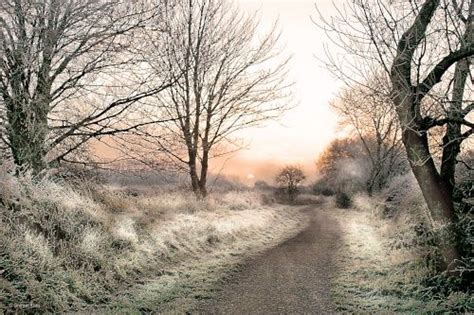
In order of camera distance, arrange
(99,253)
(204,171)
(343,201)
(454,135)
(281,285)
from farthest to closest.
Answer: (343,201) < (204,171) < (281,285) < (454,135) < (99,253)

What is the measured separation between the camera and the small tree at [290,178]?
1948 inches

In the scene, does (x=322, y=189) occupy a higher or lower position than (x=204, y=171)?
higher

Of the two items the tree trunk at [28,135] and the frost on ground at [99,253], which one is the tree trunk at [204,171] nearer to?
the frost on ground at [99,253]

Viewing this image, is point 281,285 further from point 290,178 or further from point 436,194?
point 290,178

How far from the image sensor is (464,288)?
294 inches

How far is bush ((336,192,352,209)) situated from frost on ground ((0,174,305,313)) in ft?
69.9

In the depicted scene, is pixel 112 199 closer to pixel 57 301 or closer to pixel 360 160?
pixel 57 301

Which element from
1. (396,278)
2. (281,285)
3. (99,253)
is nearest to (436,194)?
(396,278)

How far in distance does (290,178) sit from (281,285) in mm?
42286

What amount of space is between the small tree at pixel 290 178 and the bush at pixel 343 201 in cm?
1422

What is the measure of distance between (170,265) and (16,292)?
13.0 feet

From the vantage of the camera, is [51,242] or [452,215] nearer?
[51,242]

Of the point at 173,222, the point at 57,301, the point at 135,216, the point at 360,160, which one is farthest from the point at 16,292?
the point at 360,160

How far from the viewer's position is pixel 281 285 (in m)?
8.66
